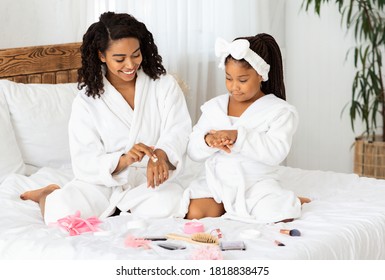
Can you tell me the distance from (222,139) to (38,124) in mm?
1104

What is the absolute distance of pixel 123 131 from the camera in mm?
2766

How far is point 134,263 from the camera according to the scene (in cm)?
198

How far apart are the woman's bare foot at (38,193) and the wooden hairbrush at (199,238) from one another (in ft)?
2.26

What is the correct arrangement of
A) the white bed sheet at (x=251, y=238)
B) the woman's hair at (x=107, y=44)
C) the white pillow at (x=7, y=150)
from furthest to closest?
the white pillow at (x=7, y=150) < the woman's hair at (x=107, y=44) < the white bed sheet at (x=251, y=238)

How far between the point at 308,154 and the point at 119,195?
236 cm

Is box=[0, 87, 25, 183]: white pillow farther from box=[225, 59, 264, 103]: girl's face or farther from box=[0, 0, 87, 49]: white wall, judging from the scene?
box=[225, 59, 264, 103]: girl's face

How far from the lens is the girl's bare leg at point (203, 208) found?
2.58 meters

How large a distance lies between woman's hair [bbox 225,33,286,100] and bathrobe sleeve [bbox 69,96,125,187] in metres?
0.58

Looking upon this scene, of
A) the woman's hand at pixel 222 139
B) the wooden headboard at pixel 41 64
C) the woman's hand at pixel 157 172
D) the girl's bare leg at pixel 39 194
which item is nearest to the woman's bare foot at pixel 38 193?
the girl's bare leg at pixel 39 194

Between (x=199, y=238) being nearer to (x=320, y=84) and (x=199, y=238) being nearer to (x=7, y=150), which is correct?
(x=7, y=150)

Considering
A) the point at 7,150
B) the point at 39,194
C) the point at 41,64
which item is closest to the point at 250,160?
the point at 39,194

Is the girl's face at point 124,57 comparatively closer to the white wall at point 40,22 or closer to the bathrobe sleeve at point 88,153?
the bathrobe sleeve at point 88,153

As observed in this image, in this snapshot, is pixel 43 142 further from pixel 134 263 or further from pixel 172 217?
pixel 134 263

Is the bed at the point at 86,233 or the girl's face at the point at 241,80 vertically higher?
the girl's face at the point at 241,80
